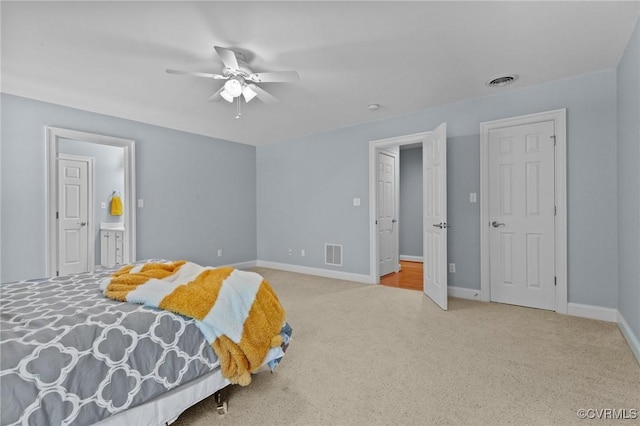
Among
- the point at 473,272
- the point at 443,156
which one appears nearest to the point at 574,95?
the point at 443,156

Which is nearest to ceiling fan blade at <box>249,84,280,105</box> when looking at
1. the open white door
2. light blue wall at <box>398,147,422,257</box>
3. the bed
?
the open white door

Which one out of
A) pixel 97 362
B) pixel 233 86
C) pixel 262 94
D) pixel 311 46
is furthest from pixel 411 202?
pixel 97 362

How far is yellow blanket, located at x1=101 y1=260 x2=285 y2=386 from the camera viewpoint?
153 centimetres

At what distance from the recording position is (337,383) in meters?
1.91

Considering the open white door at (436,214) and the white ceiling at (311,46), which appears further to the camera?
the open white door at (436,214)

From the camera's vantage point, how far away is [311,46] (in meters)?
2.38

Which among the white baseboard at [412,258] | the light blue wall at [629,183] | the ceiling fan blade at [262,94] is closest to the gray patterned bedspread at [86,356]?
the ceiling fan blade at [262,94]

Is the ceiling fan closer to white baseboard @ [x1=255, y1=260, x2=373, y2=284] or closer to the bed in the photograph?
the bed

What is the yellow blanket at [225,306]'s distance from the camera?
60.3 inches

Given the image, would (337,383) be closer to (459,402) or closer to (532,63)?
(459,402)

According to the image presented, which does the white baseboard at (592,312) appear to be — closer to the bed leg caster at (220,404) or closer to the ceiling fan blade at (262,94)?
the bed leg caster at (220,404)

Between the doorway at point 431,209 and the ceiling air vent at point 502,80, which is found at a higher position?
the ceiling air vent at point 502,80

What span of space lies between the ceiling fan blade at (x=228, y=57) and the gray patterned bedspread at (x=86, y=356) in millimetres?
1766

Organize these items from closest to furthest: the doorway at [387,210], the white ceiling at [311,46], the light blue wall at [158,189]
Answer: the white ceiling at [311,46], the light blue wall at [158,189], the doorway at [387,210]
